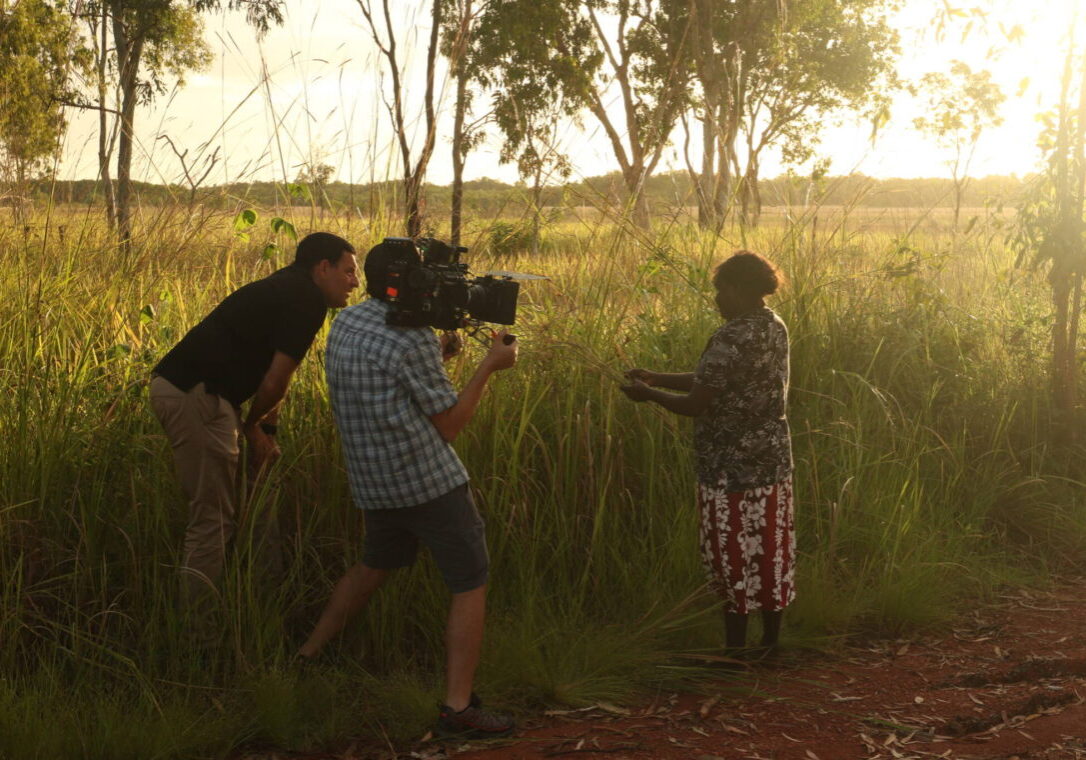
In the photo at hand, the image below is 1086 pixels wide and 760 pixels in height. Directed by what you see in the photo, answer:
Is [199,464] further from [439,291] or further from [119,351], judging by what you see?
[439,291]

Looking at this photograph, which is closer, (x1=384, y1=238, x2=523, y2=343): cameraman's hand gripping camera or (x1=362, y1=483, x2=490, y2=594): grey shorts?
(x1=384, y1=238, x2=523, y2=343): cameraman's hand gripping camera

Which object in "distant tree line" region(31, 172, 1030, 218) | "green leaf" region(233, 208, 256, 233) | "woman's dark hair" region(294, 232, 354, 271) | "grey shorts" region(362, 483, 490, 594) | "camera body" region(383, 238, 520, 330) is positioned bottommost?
"grey shorts" region(362, 483, 490, 594)

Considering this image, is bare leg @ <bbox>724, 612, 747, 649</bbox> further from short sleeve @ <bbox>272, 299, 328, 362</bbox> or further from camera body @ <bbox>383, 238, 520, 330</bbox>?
short sleeve @ <bbox>272, 299, 328, 362</bbox>

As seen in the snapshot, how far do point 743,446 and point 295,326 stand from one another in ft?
5.77

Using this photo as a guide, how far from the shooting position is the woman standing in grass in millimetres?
4254

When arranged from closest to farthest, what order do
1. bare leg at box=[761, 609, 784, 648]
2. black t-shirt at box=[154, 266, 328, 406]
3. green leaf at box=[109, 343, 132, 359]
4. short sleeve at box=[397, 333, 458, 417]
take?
short sleeve at box=[397, 333, 458, 417], black t-shirt at box=[154, 266, 328, 406], bare leg at box=[761, 609, 784, 648], green leaf at box=[109, 343, 132, 359]

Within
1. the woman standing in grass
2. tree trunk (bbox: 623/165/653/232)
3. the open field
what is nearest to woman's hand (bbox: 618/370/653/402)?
the woman standing in grass

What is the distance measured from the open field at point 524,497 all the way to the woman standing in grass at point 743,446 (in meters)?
0.24

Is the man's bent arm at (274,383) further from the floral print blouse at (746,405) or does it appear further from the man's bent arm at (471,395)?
the floral print blouse at (746,405)

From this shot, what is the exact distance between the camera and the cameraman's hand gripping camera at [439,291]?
3.59 m

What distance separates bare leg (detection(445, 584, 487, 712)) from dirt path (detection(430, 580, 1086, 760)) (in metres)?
0.18

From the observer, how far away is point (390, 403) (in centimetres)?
361

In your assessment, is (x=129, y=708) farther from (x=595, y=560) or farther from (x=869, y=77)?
(x=869, y=77)

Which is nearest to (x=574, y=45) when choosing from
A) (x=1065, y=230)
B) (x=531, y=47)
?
(x=531, y=47)
